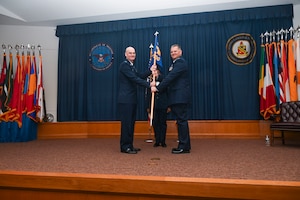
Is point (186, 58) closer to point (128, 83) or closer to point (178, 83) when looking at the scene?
point (178, 83)

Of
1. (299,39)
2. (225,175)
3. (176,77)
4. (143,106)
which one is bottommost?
(225,175)

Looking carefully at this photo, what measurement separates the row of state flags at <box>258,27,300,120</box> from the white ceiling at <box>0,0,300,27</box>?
2.39ft

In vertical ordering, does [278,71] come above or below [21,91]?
above

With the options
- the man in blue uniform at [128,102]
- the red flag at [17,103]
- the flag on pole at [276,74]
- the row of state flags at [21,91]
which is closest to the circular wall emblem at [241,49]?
the flag on pole at [276,74]

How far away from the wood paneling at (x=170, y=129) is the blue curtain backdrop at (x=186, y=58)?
0.54ft

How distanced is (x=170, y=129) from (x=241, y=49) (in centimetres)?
213

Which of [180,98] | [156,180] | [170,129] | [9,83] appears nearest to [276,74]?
[170,129]

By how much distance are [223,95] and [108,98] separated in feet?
7.97

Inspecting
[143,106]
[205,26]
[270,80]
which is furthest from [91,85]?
[270,80]

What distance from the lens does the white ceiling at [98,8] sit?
4320 millimetres

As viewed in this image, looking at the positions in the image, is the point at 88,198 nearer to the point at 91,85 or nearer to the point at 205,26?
the point at 91,85

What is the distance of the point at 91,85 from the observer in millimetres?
5039

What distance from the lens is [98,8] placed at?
180 inches

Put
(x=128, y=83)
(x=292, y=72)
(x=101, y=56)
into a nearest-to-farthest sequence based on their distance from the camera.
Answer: (x=128, y=83) → (x=292, y=72) → (x=101, y=56)
